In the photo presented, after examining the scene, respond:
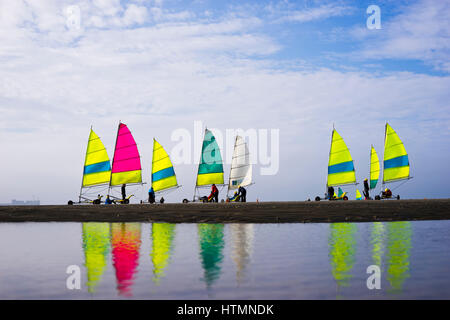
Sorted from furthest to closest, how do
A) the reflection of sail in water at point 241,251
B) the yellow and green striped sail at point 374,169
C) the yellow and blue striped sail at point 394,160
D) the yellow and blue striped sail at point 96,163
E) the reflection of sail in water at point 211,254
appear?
the yellow and green striped sail at point 374,169, the yellow and blue striped sail at point 394,160, the yellow and blue striped sail at point 96,163, the reflection of sail in water at point 241,251, the reflection of sail in water at point 211,254

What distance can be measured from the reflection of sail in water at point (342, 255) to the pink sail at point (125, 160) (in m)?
28.7

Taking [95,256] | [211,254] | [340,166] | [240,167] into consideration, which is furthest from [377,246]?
[240,167]

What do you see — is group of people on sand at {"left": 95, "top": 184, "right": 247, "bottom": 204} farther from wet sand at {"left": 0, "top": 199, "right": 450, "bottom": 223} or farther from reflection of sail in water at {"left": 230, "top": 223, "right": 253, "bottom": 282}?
reflection of sail in water at {"left": 230, "top": 223, "right": 253, "bottom": 282}

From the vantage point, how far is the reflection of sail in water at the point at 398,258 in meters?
8.16

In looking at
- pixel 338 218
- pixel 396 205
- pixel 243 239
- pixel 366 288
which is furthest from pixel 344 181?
pixel 366 288

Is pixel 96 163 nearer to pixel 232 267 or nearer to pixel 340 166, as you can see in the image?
pixel 340 166

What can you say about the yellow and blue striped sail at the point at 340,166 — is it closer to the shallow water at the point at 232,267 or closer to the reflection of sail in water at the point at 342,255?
the reflection of sail in water at the point at 342,255

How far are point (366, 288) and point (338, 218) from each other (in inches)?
652

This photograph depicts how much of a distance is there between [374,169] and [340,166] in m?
5.73

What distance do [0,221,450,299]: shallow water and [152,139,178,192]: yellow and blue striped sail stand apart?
94.9ft

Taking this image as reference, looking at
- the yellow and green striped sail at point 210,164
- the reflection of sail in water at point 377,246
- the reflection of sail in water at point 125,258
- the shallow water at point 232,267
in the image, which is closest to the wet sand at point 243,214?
the reflection of sail in water at point 377,246

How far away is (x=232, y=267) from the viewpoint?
966 centimetres

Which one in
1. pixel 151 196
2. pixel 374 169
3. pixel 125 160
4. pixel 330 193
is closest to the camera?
pixel 151 196
